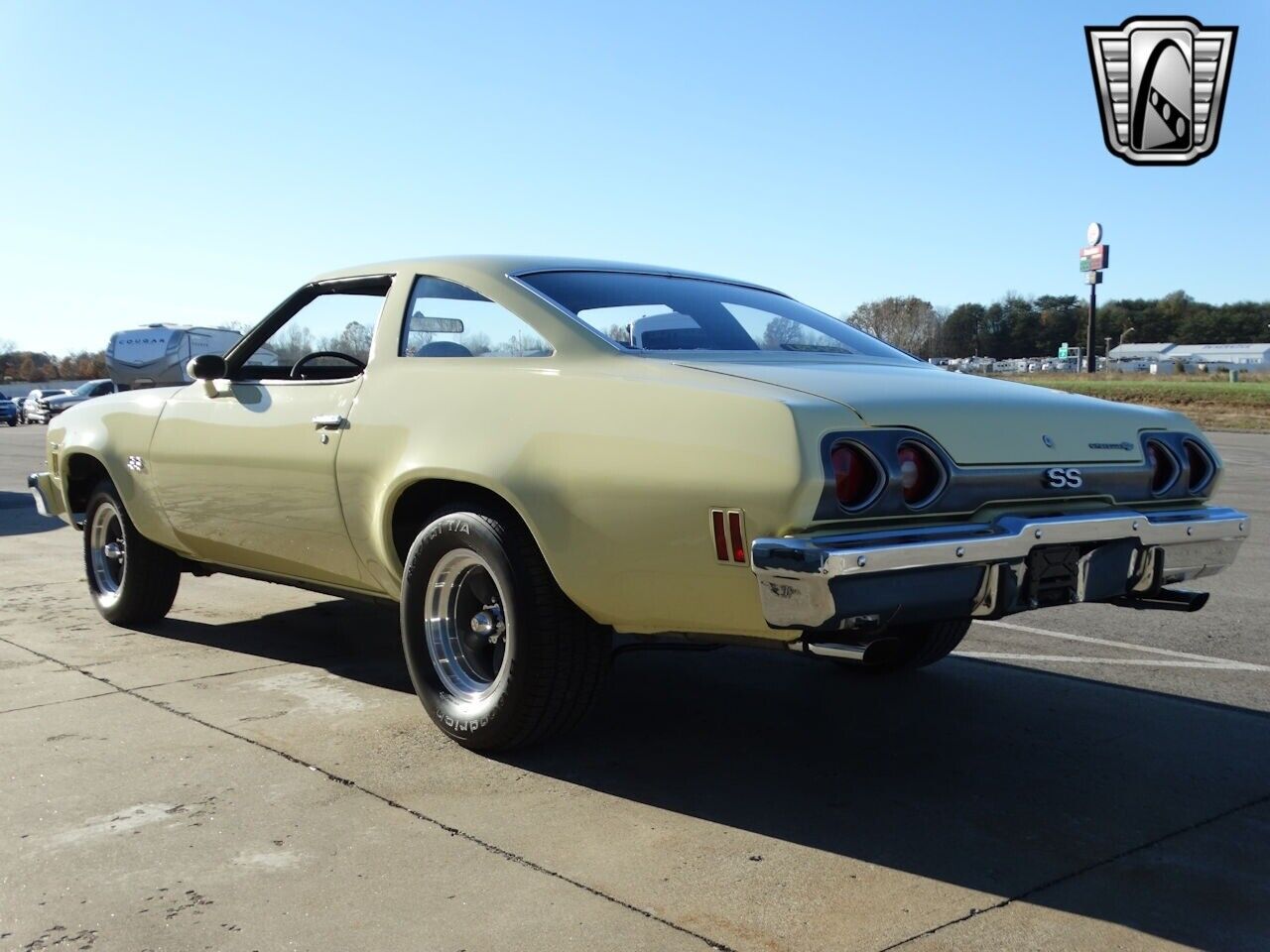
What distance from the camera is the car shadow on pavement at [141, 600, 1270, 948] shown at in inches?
118

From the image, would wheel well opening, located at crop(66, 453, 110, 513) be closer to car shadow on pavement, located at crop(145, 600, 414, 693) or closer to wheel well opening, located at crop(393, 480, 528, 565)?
car shadow on pavement, located at crop(145, 600, 414, 693)

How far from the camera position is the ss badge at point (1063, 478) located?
11.6 feet

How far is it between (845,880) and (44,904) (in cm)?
183

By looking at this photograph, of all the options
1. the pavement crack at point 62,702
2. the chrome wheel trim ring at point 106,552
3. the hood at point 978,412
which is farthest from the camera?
the chrome wheel trim ring at point 106,552

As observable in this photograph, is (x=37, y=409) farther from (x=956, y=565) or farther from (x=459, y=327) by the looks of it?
(x=956, y=565)

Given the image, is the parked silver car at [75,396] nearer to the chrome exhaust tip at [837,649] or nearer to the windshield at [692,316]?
the windshield at [692,316]

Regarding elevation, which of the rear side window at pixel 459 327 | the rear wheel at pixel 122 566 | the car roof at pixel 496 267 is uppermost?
the car roof at pixel 496 267

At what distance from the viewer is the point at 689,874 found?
3.03 metres

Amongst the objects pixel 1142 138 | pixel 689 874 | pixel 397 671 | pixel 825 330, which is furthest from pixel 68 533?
pixel 1142 138

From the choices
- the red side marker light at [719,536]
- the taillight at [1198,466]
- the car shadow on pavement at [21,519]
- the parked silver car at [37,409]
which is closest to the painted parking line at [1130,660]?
the taillight at [1198,466]

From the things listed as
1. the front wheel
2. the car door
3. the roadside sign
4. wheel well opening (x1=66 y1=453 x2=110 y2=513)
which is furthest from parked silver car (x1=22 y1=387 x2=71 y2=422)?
the roadside sign

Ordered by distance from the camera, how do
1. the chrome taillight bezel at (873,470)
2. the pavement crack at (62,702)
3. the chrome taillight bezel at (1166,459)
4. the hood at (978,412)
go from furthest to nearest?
the pavement crack at (62,702)
the chrome taillight bezel at (1166,459)
the hood at (978,412)
the chrome taillight bezel at (873,470)

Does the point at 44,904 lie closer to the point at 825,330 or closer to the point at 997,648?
the point at 825,330

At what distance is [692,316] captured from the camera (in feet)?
14.2
